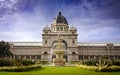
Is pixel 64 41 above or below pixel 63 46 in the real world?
above

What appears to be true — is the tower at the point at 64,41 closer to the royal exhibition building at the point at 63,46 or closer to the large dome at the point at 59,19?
the royal exhibition building at the point at 63,46

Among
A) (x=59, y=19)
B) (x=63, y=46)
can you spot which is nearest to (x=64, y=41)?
(x=63, y=46)

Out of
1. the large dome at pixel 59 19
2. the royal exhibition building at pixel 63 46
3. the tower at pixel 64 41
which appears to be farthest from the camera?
the large dome at pixel 59 19

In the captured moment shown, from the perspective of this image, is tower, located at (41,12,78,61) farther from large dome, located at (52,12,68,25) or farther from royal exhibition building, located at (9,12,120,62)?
large dome, located at (52,12,68,25)

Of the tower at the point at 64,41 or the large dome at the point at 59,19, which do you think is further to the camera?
the large dome at the point at 59,19

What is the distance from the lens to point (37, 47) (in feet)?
241

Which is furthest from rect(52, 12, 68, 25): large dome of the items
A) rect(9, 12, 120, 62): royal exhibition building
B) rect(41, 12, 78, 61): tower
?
rect(41, 12, 78, 61): tower

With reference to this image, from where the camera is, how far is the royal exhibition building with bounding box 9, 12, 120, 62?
68750mm

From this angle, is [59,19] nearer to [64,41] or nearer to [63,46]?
[64,41]

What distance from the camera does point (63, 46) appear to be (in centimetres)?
6900

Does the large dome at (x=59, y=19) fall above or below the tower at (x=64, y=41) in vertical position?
above

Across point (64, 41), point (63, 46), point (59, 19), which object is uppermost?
point (59, 19)

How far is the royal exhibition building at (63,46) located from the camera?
68750 millimetres

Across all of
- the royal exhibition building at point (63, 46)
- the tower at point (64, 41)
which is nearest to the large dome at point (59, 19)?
the royal exhibition building at point (63, 46)
